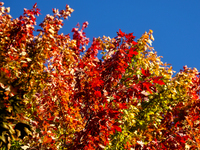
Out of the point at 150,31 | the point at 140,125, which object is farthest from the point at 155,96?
the point at 150,31

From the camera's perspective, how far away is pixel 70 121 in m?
4.23

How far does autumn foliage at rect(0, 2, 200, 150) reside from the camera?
2.95m

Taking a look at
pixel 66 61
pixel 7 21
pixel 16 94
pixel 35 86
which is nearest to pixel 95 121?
pixel 16 94

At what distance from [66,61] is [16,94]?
383cm

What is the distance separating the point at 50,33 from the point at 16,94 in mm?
2566

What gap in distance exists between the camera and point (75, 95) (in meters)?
3.62

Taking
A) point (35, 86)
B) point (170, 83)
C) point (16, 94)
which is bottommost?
point (16, 94)

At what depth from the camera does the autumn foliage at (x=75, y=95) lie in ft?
9.66

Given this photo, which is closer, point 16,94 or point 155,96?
point 16,94

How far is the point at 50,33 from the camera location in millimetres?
4820

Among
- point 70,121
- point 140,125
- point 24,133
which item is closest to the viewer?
point 24,133

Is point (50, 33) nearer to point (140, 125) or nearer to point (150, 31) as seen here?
point (150, 31)

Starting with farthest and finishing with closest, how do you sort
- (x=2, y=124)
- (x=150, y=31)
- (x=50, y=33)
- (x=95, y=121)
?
(x=150, y=31), (x=50, y=33), (x=95, y=121), (x=2, y=124)

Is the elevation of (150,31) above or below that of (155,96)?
above
